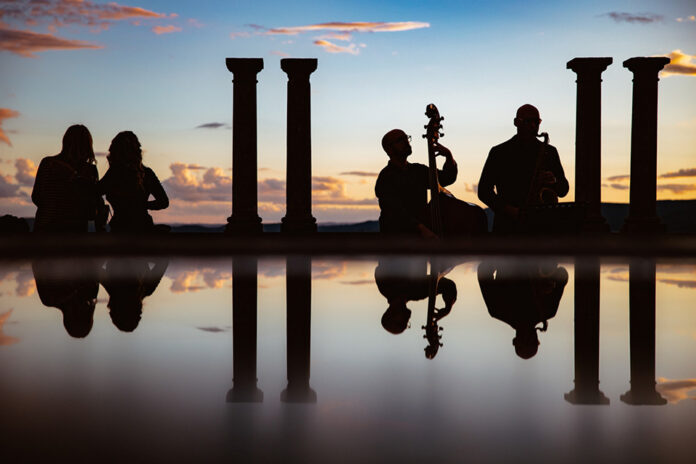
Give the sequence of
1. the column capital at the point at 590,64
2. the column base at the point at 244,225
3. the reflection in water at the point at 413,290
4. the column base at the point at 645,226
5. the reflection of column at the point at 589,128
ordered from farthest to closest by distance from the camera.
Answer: the reflection of column at the point at 589,128 < the column capital at the point at 590,64 < the column base at the point at 244,225 < the column base at the point at 645,226 < the reflection in water at the point at 413,290

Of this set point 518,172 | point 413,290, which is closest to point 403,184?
point 518,172

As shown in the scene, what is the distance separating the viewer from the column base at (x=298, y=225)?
25984 mm

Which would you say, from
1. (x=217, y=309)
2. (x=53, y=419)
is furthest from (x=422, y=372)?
(x=217, y=309)

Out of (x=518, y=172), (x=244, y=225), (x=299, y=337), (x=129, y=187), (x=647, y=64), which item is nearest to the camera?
(x=299, y=337)

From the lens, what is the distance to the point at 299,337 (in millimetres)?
6750

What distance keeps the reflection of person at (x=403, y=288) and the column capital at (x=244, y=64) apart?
13.4m

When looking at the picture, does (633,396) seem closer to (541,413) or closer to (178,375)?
(541,413)

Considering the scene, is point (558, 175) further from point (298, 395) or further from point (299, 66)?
point (298, 395)

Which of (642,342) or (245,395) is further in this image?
(642,342)

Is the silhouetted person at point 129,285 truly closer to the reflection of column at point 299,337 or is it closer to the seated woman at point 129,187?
the seated woman at point 129,187

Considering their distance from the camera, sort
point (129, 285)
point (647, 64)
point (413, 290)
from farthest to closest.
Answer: point (647, 64)
point (129, 285)
point (413, 290)

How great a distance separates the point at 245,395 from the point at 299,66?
22783 millimetres

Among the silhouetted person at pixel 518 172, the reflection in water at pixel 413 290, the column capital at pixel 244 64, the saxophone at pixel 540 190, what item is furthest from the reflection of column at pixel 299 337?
Result: the column capital at pixel 244 64

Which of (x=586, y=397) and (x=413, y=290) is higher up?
(x=413, y=290)
